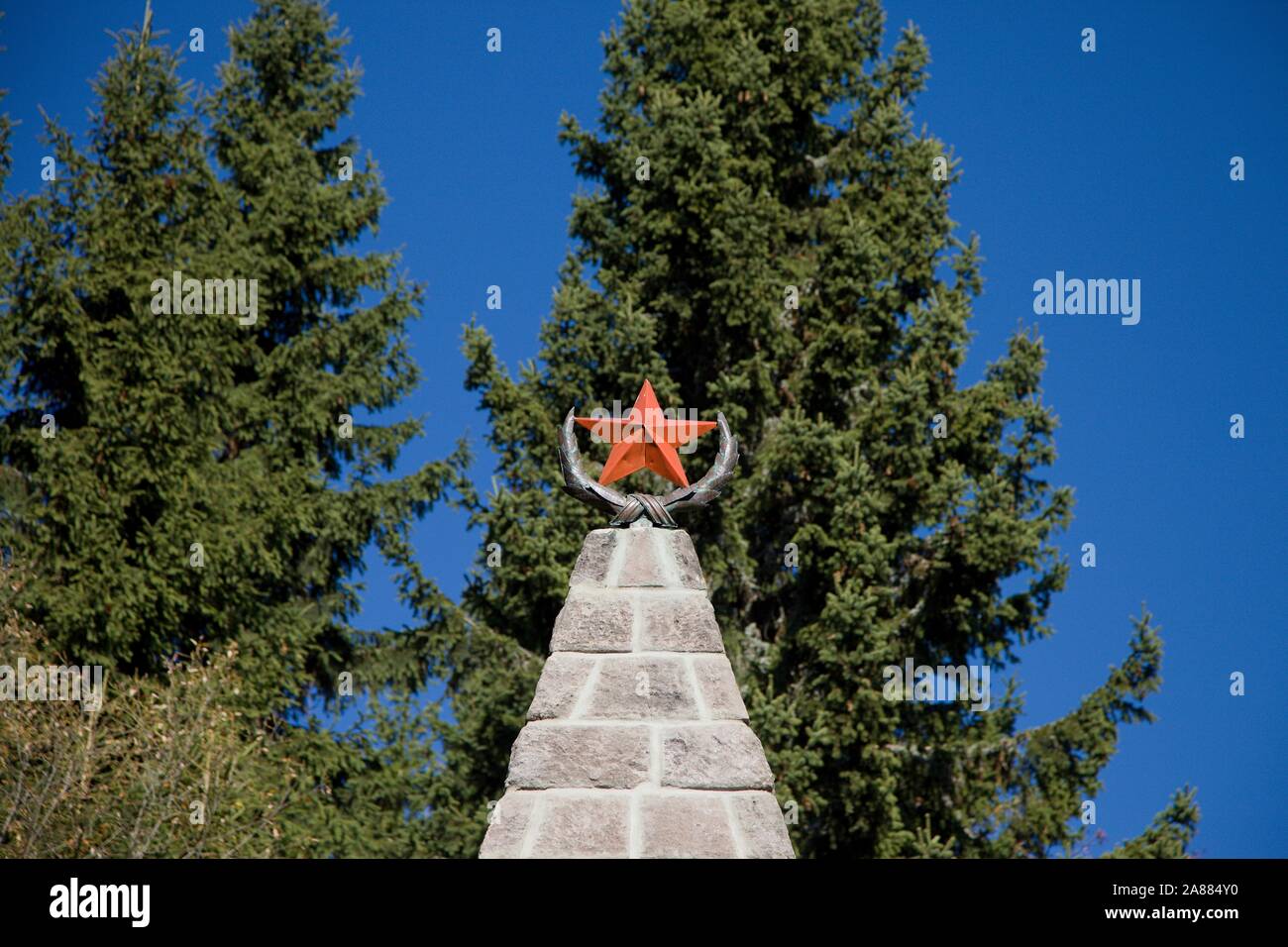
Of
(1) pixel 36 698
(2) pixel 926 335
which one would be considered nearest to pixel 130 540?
(1) pixel 36 698

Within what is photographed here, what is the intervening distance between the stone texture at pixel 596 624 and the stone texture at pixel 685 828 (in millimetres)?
789

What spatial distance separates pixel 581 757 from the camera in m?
7.96

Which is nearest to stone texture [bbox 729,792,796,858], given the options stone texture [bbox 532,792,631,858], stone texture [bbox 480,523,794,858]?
stone texture [bbox 480,523,794,858]

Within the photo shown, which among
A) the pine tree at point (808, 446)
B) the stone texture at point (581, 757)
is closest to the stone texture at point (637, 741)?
the stone texture at point (581, 757)

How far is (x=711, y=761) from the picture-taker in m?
7.97

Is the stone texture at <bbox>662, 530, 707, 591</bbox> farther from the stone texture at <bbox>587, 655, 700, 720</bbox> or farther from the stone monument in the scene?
the stone texture at <bbox>587, 655, 700, 720</bbox>

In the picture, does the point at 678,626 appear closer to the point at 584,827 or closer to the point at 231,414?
the point at 584,827

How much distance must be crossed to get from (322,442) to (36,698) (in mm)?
8795

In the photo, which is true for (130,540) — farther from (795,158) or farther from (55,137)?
(795,158)

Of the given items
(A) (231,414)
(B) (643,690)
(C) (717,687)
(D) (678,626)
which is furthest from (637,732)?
(A) (231,414)

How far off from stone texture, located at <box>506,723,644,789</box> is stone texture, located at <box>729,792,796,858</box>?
0.46 meters

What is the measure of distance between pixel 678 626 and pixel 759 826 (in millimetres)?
1014

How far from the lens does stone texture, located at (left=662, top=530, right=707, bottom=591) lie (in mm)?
8453

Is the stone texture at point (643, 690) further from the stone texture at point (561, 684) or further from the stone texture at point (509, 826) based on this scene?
the stone texture at point (509, 826)
